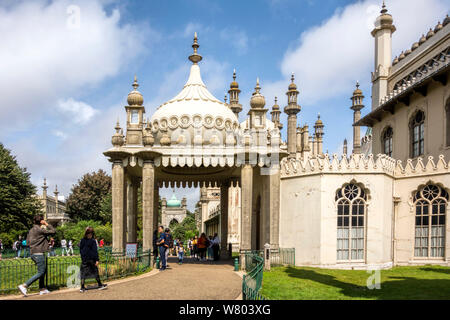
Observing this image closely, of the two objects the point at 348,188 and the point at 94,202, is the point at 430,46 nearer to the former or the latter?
the point at 348,188

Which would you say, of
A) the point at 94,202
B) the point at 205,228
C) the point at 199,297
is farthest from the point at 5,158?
the point at 199,297

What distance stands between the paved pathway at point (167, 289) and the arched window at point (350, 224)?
6.86m

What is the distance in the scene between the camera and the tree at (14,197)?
3981 centimetres

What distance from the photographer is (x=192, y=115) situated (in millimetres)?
21672

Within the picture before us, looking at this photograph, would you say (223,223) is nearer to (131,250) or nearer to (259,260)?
(131,250)

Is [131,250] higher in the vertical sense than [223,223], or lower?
lower

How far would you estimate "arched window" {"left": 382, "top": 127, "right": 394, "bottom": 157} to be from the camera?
1225 inches

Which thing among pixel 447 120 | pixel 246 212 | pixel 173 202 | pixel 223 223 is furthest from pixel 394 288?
pixel 173 202

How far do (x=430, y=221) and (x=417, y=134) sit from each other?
8122mm

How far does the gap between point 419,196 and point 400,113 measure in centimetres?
944

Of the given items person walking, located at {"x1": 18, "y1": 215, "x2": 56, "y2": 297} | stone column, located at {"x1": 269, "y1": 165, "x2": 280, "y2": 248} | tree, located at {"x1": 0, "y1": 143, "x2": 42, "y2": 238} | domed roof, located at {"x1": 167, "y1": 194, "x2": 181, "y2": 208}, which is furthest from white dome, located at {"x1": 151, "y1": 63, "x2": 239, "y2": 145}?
domed roof, located at {"x1": 167, "y1": 194, "x2": 181, "y2": 208}

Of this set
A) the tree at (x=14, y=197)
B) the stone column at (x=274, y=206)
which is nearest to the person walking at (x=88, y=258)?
the stone column at (x=274, y=206)

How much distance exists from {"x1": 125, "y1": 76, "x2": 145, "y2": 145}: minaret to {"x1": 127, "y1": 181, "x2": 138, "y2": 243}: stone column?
14.1ft

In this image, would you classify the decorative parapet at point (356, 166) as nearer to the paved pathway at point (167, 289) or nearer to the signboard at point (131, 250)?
the paved pathway at point (167, 289)
